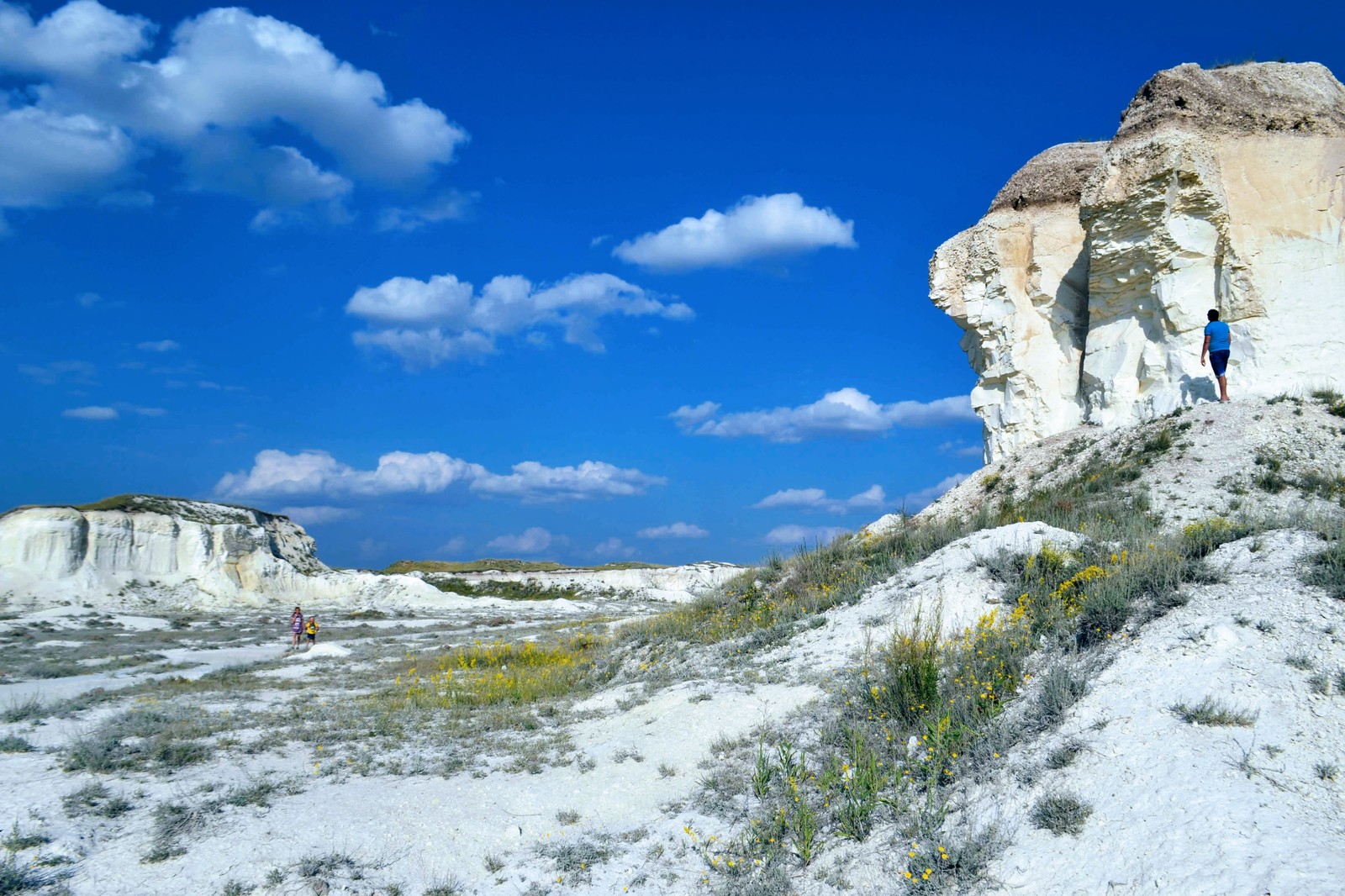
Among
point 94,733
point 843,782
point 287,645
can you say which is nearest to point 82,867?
point 94,733

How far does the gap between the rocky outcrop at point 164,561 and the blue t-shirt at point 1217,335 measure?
39.1m

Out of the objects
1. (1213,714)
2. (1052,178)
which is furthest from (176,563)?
(1213,714)

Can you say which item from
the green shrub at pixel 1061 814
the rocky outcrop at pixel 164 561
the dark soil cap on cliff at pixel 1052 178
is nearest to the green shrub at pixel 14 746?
the green shrub at pixel 1061 814

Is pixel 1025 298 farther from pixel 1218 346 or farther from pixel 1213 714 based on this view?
pixel 1213 714

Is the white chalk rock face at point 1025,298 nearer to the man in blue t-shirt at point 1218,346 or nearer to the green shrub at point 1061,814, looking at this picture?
the man in blue t-shirt at point 1218,346

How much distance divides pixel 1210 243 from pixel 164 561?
44.1 metres

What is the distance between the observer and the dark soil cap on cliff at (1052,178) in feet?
76.3

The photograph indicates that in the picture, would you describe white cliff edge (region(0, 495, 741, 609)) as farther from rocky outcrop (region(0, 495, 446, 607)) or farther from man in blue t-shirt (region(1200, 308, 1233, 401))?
man in blue t-shirt (region(1200, 308, 1233, 401))

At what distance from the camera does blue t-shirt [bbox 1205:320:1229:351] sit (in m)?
15.8

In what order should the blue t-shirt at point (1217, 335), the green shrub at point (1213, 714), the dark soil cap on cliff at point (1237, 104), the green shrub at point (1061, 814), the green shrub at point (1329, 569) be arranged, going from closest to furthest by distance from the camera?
the green shrub at point (1061, 814), the green shrub at point (1213, 714), the green shrub at point (1329, 569), the blue t-shirt at point (1217, 335), the dark soil cap on cliff at point (1237, 104)

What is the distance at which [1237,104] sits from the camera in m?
19.2

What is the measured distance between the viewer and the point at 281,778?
6.80 metres

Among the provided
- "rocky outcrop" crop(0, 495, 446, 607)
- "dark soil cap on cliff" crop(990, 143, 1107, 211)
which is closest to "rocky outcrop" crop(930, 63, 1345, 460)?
"dark soil cap on cliff" crop(990, 143, 1107, 211)

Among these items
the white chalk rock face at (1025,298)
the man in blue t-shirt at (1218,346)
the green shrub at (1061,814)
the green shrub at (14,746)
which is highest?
the white chalk rock face at (1025,298)
